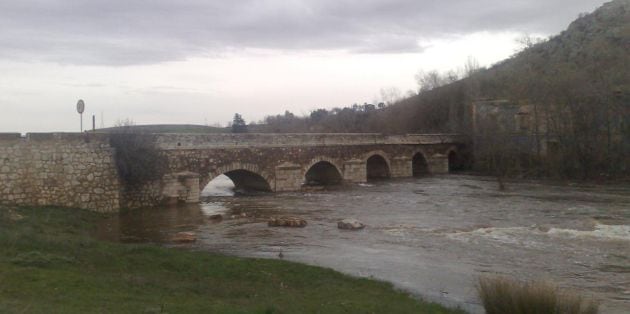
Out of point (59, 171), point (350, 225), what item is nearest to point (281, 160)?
point (350, 225)

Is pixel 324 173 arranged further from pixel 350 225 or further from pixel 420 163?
pixel 350 225

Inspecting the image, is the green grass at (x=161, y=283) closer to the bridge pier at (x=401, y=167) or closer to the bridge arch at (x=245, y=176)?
the bridge arch at (x=245, y=176)

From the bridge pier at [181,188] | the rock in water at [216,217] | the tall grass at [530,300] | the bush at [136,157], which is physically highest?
the bush at [136,157]

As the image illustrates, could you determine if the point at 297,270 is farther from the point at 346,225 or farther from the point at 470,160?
the point at 470,160

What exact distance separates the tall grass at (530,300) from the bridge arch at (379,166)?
2851cm

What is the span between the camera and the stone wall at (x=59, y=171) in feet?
58.2

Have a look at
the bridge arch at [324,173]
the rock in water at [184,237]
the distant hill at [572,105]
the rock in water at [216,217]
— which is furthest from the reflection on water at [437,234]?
the distant hill at [572,105]

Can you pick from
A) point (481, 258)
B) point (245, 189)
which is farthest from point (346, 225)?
point (245, 189)

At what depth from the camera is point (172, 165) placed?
888 inches

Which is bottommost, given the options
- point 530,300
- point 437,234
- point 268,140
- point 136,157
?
point 437,234

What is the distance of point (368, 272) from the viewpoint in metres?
11.7

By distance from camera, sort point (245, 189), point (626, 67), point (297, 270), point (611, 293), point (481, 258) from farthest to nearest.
Result: point (626, 67) → point (245, 189) → point (481, 258) → point (297, 270) → point (611, 293)

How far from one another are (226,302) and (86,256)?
4.33 metres

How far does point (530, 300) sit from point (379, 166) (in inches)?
1256
